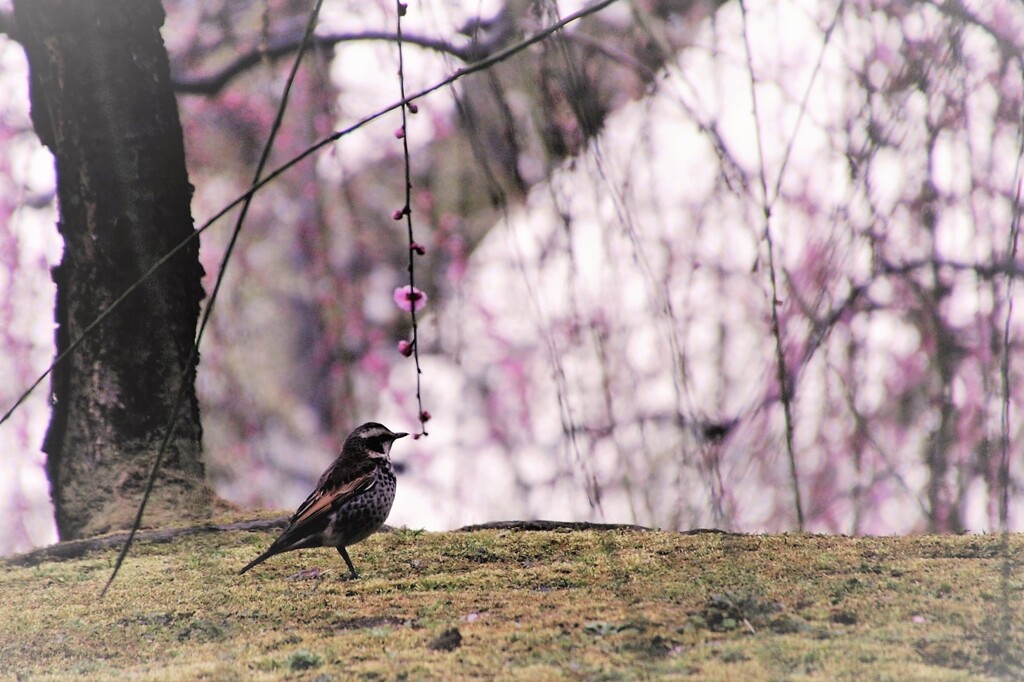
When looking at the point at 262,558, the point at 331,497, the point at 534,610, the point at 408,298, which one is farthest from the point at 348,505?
the point at 408,298

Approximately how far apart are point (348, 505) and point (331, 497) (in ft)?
0.10

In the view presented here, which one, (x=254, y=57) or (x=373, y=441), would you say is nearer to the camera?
(x=373, y=441)

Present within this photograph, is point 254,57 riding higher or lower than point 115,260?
higher

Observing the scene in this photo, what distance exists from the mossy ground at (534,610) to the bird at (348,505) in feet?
0.20

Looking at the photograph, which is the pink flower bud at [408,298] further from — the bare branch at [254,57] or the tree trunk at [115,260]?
the bare branch at [254,57]

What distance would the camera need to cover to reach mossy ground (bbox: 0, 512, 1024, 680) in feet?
3.90

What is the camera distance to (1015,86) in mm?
1924

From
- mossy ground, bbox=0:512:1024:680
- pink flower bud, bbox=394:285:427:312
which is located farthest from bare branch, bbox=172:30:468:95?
mossy ground, bbox=0:512:1024:680

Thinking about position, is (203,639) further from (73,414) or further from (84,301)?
(84,301)

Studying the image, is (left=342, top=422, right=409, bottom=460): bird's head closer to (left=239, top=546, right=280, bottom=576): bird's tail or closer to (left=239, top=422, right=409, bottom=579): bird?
(left=239, top=422, right=409, bottom=579): bird

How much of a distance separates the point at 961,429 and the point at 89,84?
75.1 inches

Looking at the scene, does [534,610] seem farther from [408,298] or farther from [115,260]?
[115,260]

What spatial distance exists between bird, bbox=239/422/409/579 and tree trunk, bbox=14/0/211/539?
41 centimetres

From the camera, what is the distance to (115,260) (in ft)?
6.43
